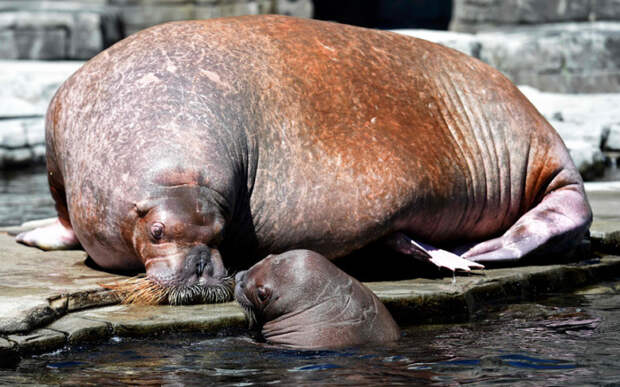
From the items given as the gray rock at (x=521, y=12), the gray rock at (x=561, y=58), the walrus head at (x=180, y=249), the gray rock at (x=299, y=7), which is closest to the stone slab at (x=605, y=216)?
the walrus head at (x=180, y=249)

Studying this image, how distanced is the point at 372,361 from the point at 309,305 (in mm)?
595

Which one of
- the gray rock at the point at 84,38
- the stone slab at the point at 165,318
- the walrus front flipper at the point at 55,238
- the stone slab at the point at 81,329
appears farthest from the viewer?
the gray rock at the point at 84,38

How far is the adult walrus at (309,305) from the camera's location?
12.7 ft

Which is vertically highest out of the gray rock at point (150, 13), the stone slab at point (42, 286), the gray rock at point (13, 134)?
the stone slab at point (42, 286)

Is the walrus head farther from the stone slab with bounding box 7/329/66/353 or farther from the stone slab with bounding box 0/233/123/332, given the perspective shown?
the stone slab with bounding box 7/329/66/353

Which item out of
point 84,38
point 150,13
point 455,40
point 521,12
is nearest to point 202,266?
point 455,40

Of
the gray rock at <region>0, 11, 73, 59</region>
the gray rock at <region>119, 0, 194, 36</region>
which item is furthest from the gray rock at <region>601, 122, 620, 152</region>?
the gray rock at <region>119, 0, 194, 36</region>

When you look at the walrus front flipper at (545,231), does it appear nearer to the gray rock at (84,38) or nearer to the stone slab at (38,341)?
the stone slab at (38,341)

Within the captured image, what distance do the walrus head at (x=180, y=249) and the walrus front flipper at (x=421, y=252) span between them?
95 centimetres

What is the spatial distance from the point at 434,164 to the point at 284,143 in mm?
824

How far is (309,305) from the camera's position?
13.2 ft

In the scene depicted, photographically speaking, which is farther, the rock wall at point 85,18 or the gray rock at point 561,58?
the rock wall at point 85,18

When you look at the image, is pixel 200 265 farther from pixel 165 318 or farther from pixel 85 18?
pixel 85 18

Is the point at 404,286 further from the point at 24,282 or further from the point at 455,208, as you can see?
the point at 24,282
